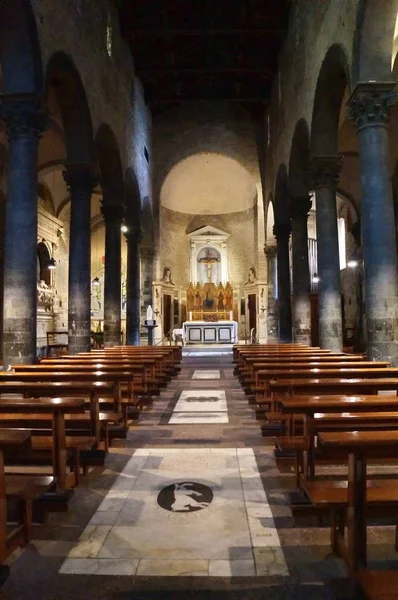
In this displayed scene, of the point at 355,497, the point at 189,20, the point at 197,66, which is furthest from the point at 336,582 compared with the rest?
the point at 197,66

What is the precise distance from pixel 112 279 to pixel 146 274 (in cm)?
792

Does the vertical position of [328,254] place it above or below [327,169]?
below

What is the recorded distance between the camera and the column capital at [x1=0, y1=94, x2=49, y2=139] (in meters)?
8.70

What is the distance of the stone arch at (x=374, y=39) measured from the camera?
852cm

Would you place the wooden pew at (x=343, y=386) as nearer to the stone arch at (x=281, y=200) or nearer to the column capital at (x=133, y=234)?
the stone arch at (x=281, y=200)

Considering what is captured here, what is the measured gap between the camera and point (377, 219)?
857cm

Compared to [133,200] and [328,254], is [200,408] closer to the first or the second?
[328,254]

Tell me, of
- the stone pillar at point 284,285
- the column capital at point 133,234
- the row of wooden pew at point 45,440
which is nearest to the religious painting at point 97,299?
the column capital at point 133,234

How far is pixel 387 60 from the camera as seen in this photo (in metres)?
8.67

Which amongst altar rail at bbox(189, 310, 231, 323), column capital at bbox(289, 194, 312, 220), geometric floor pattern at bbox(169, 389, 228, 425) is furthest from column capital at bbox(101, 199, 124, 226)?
altar rail at bbox(189, 310, 231, 323)

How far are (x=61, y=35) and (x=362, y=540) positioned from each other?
11.4 m

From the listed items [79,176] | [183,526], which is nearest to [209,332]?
[79,176]

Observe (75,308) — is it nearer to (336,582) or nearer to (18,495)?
(18,495)

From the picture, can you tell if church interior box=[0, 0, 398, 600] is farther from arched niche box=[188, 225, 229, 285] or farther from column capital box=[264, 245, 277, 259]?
arched niche box=[188, 225, 229, 285]
